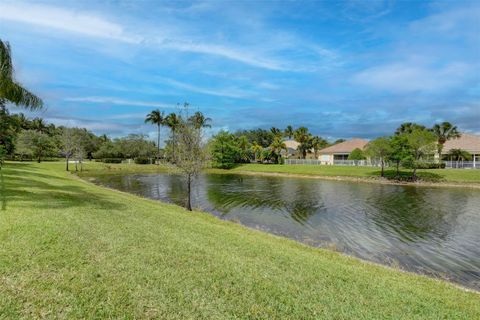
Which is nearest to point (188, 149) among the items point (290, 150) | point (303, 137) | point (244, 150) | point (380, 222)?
point (380, 222)

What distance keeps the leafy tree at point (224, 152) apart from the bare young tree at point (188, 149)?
47.5 m

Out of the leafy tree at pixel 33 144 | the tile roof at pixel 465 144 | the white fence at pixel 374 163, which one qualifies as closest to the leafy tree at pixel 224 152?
the white fence at pixel 374 163

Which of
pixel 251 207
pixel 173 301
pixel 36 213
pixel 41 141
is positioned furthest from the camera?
pixel 41 141

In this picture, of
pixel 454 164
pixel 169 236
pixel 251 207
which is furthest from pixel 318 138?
pixel 169 236

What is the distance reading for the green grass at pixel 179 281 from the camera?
4.82 m

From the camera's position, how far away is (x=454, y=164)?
49188 millimetres

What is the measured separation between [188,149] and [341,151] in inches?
2284

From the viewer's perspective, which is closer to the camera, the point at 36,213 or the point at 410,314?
the point at 410,314

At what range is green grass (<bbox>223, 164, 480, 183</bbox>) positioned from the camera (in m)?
40.7

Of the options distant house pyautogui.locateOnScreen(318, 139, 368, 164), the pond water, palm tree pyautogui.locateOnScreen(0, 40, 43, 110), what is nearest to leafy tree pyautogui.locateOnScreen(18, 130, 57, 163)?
the pond water

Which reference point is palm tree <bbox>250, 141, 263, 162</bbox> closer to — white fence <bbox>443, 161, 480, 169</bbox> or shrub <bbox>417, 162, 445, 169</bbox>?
shrub <bbox>417, 162, 445, 169</bbox>

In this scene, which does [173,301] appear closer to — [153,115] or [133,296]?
[133,296]

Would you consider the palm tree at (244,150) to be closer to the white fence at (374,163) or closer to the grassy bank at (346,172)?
the grassy bank at (346,172)

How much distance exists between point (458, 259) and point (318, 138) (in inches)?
2996
